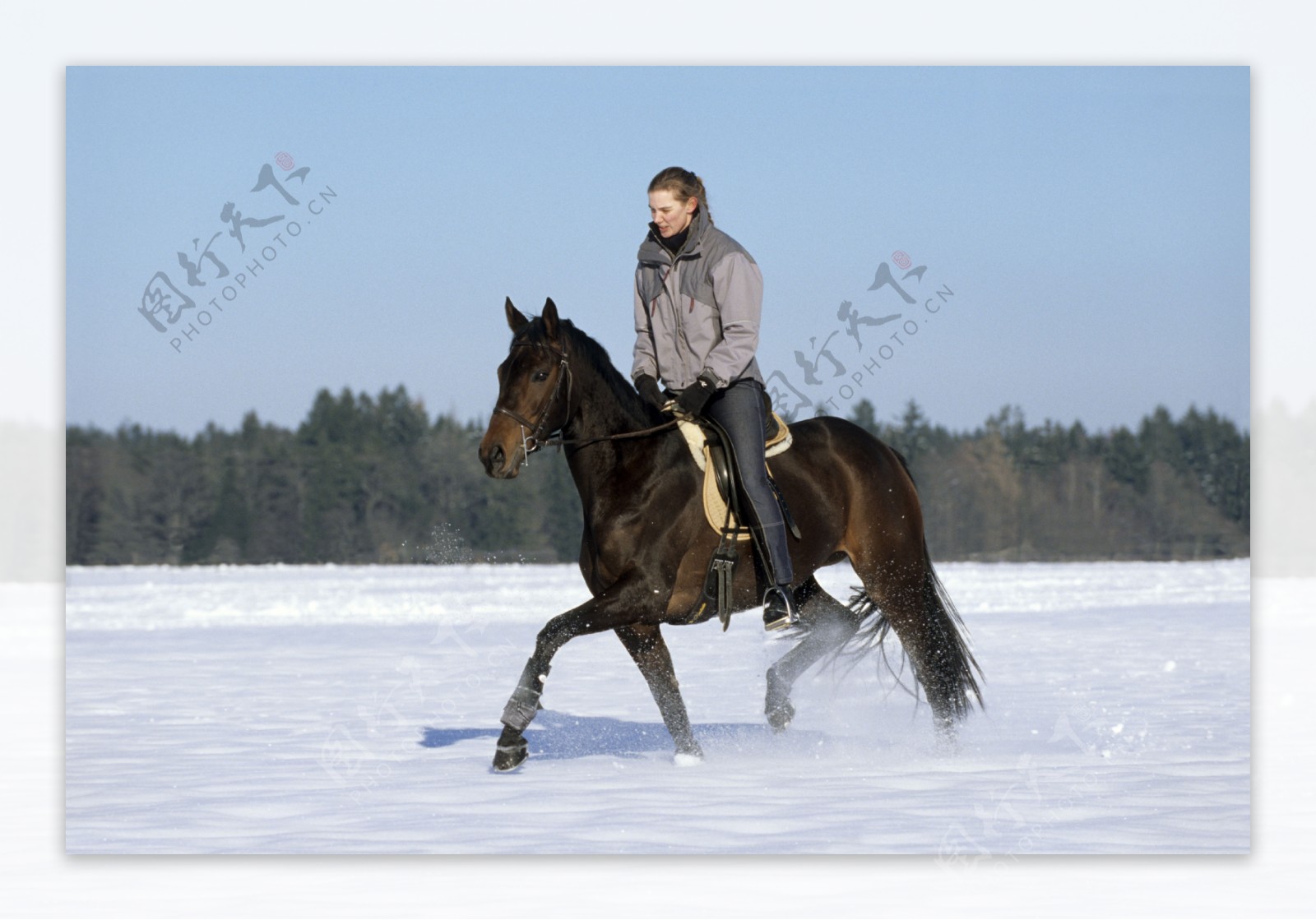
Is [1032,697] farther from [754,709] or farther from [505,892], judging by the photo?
[505,892]

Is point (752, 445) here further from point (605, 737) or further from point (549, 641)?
point (605, 737)

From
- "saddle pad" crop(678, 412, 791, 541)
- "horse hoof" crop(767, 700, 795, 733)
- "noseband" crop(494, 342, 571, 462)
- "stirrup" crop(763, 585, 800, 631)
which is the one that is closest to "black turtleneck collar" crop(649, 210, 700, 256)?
"noseband" crop(494, 342, 571, 462)

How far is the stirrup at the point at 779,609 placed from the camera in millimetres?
6938

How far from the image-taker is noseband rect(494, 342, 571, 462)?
6.26 m

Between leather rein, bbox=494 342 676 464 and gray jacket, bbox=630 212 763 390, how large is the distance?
0.44 meters

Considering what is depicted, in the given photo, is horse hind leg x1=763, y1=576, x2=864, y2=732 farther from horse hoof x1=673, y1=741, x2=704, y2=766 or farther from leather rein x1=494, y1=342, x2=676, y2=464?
leather rein x1=494, y1=342, x2=676, y2=464

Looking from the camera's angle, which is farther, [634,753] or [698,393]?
[634,753]

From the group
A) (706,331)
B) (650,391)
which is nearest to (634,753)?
(650,391)

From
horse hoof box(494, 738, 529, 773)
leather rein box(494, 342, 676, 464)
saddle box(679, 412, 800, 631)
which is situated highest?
leather rein box(494, 342, 676, 464)

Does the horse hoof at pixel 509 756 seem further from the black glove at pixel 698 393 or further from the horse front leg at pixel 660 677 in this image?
the black glove at pixel 698 393

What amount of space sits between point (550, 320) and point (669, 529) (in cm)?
120

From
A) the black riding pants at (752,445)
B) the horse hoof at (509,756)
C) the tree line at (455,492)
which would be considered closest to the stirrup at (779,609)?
the black riding pants at (752,445)

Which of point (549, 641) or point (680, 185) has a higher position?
point (680, 185)

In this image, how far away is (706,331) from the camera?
662 cm
